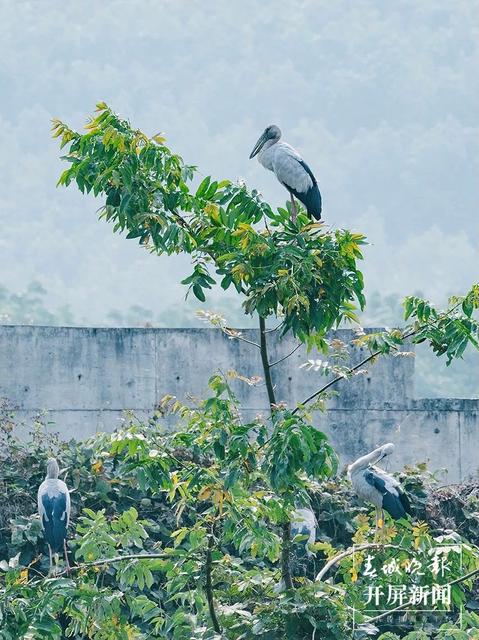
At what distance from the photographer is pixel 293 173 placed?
11.6 metres

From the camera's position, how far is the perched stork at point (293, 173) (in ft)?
37.4

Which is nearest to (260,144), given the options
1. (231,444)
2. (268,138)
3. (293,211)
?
(268,138)

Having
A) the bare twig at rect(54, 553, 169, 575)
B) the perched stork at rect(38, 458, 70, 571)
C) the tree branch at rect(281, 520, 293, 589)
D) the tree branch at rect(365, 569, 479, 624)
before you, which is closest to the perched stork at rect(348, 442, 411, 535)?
the perched stork at rect(38, 458, 70, 571)

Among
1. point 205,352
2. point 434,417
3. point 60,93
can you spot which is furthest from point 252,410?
point 60,93

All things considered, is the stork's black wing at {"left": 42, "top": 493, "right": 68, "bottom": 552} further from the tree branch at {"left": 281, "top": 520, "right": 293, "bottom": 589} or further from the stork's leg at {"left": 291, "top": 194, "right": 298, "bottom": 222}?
the tree branch at {"left": 281, "top": 520, "right": 293, "bottom": 589}

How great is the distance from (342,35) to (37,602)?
176 meters

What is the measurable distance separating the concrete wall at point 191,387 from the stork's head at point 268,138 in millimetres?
5049

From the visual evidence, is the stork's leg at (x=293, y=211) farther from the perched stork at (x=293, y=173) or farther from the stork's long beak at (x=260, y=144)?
the stork's long beak at (x=260, y=144)

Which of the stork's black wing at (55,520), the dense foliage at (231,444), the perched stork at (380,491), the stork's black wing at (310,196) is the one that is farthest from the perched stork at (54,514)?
the stork's black wing at (310,196)

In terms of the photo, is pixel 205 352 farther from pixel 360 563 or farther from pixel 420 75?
pixel 420 75

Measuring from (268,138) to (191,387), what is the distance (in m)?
5.63

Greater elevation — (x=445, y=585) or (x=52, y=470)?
(x=52, y=470)

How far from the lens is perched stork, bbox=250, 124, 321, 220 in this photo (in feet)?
37.4

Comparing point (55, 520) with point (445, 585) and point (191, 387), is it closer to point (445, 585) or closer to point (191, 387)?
point (445, 585)
